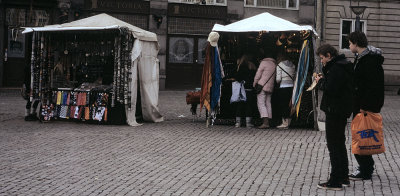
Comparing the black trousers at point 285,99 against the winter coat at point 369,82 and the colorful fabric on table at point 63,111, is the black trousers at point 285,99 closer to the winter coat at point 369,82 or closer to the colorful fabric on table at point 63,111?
the colorful fabric on table at point 63,111

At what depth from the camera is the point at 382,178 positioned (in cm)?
728

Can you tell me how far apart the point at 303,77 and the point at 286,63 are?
59cm

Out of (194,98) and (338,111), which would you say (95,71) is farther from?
(338,111)

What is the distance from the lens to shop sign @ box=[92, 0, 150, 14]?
85.9 feet

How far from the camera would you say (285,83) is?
13109mm

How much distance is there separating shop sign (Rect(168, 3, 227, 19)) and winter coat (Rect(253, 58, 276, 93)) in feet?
47.7

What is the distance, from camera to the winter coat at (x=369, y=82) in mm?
6828

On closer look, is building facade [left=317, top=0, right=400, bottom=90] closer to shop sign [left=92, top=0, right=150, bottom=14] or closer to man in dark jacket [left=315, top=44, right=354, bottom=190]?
shop sign [left=92, top=0, right=150, bottom=14]

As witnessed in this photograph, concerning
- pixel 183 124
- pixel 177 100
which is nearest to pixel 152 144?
pixel 183 124

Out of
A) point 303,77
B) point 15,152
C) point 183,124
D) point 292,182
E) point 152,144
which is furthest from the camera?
point 183,124

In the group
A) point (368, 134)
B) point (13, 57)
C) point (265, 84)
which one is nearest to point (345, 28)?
point (13, 57)

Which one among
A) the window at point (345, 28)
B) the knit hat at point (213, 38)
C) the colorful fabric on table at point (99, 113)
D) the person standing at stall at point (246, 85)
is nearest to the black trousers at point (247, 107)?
the person standing at stall at point (246, 85)

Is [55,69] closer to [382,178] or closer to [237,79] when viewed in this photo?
[237,79]

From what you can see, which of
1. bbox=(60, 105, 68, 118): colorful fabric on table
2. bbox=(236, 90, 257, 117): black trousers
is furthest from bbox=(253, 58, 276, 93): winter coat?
bbox=(60, 105, 68, 118): colorful fabric on table
